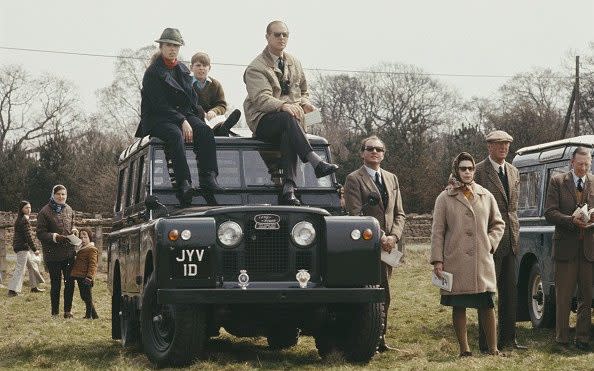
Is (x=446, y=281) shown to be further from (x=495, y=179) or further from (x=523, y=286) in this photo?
(x=523, y=286)

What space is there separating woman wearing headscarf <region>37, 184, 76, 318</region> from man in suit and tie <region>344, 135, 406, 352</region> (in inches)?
267

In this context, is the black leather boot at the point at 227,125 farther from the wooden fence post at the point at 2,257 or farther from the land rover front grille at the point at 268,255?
the wooden fence post at the point at 2,257

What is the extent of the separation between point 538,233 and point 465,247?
3725mm

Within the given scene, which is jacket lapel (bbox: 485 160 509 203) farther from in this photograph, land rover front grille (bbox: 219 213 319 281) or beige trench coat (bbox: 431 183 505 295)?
land rover front grille (bbox: 219 213 319 281)

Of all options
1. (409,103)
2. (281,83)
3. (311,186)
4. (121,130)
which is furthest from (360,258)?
(409,103)

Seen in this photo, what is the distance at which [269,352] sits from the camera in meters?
12.3

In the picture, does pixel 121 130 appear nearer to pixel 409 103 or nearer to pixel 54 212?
pixel 409 103

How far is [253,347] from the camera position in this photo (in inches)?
511

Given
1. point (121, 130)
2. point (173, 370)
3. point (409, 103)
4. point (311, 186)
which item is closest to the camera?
point (173, 370)

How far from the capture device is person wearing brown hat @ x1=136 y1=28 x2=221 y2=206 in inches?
458

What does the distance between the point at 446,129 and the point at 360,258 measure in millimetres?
72164

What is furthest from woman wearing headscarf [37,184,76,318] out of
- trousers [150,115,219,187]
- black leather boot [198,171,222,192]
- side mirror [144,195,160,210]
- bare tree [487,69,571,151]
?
bare tree [487,69,571,151]

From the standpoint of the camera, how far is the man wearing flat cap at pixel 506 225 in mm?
12391

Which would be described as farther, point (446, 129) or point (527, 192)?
point (446, 129)
